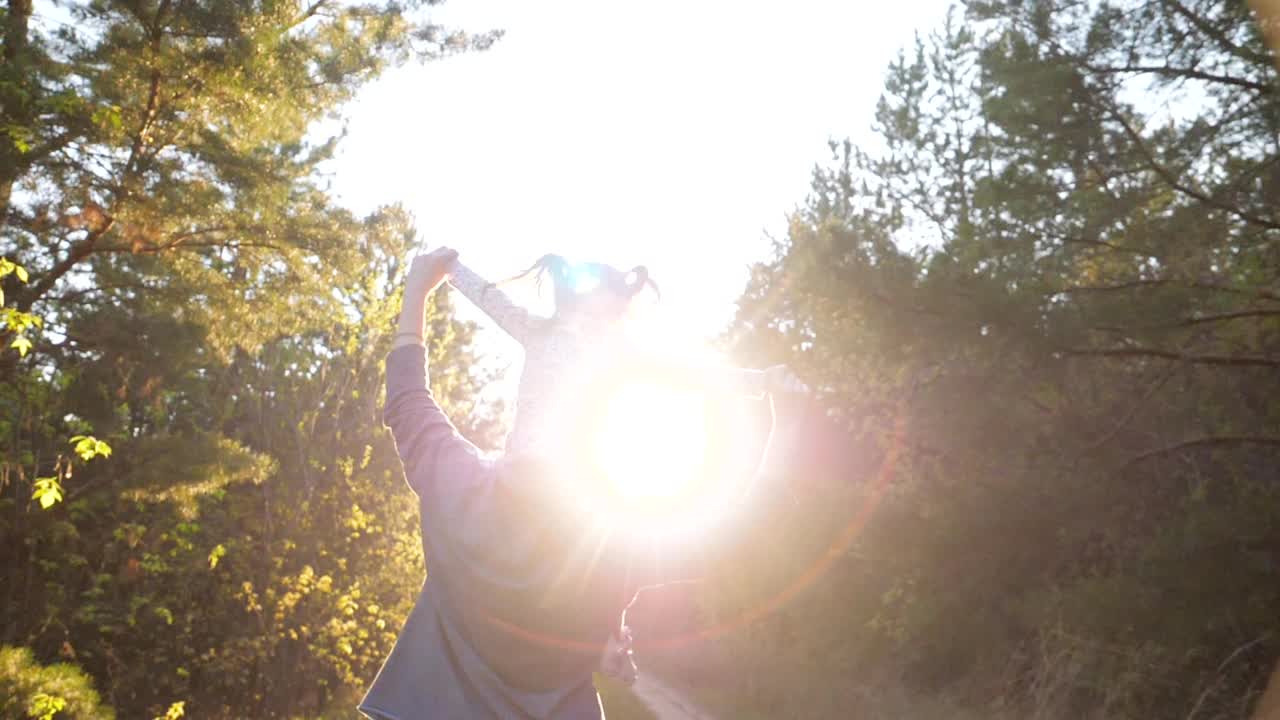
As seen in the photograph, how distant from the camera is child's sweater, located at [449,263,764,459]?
1.82 metres

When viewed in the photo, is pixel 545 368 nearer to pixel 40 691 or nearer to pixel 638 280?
pixel 638 280

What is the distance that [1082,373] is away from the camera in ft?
33.6

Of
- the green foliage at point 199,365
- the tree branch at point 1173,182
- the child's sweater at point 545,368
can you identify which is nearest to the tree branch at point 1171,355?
the tree branch at point 1173,182

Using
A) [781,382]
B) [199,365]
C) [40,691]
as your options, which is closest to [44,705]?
[40,691]

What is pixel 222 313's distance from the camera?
8062 mm

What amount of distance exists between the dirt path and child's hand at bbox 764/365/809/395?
555 inches

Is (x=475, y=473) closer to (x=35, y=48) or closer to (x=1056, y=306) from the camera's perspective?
(x=35, y=48)

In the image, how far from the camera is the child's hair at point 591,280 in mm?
1982

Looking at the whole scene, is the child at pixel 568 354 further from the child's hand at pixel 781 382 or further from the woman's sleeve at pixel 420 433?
the woman's sleeve at pixel 420 433

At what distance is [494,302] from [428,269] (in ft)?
0.56

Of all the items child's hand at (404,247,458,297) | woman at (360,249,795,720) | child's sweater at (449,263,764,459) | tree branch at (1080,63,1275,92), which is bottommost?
woman at (360,249,795,720)

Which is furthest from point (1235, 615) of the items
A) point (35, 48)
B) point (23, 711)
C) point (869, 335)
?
point (35, 48)

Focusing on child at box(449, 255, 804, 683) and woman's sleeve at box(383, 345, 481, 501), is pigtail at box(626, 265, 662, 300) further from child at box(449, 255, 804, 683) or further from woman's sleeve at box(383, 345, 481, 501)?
woman's sleeve at box(383, 345, 481, 501)

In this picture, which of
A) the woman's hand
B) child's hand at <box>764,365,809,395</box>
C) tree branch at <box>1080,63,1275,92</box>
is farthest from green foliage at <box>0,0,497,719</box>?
tree branch at <box>1080,63,1275,92</box>
